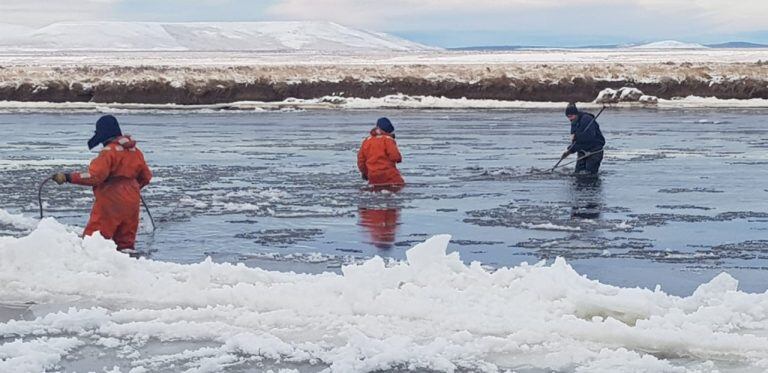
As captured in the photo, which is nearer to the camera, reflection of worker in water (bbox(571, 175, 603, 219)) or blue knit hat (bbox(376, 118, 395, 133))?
reflection of worker in water (bbox(571, 175, 603, 219))

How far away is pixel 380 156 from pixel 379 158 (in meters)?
0.04

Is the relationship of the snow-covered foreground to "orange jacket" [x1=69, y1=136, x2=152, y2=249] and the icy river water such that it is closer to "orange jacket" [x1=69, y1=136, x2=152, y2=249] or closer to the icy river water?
"orange jacket" [x1=69, y1=136, x2=152, y2=249]

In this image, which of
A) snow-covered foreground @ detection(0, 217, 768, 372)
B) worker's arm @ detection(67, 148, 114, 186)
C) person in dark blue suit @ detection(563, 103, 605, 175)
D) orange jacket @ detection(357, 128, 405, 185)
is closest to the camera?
snow-covered foreground @ detection(0, 217, 768, 372)

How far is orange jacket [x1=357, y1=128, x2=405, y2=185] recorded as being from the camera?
16.8m

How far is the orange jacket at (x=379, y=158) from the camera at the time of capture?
16750 millimetres

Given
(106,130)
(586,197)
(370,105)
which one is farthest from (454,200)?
(370,105)

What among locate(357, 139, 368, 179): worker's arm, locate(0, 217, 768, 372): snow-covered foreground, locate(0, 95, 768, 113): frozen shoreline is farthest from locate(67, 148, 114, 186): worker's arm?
locate(0, 95, 768, 113): frozen shoreline

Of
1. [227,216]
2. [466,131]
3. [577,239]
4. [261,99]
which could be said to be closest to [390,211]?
[227,216]

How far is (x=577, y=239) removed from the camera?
12.6m

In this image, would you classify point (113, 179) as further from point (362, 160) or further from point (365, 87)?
A: point (365, 87)

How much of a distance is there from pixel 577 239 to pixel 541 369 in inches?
220

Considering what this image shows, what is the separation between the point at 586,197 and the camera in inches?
649

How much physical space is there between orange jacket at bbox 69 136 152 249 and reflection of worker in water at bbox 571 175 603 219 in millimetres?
5502

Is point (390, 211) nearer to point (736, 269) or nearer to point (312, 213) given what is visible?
point (312, 213)
